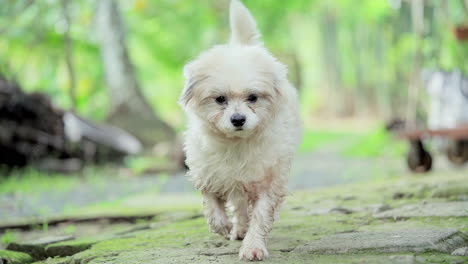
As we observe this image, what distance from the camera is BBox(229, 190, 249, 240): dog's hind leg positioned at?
438cm

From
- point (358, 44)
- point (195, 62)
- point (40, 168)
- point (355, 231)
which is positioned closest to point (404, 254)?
point (355, 231)

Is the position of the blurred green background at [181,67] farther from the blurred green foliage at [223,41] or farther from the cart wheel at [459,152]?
the cart wheel at [459,152]

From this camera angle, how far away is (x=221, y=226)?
431cm

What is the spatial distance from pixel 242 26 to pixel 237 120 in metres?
1.59

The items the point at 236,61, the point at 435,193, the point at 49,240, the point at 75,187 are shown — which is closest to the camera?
the point at 236,61

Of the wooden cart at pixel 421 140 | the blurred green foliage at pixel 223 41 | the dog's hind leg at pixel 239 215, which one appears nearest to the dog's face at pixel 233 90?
the dog's hind leg at pixel 239 215

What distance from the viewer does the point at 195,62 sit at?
412 centimetres

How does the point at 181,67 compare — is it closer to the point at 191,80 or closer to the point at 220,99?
the point at 191,80

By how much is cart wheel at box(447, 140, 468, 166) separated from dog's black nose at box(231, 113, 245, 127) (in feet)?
23.6

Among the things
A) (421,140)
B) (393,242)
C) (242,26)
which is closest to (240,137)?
(393,242)

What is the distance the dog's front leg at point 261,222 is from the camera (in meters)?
3.62

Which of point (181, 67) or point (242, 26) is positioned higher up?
point (181, 67)

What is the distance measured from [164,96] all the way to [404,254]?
1216 inches

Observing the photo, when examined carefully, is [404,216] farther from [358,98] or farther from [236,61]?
[358,98]
